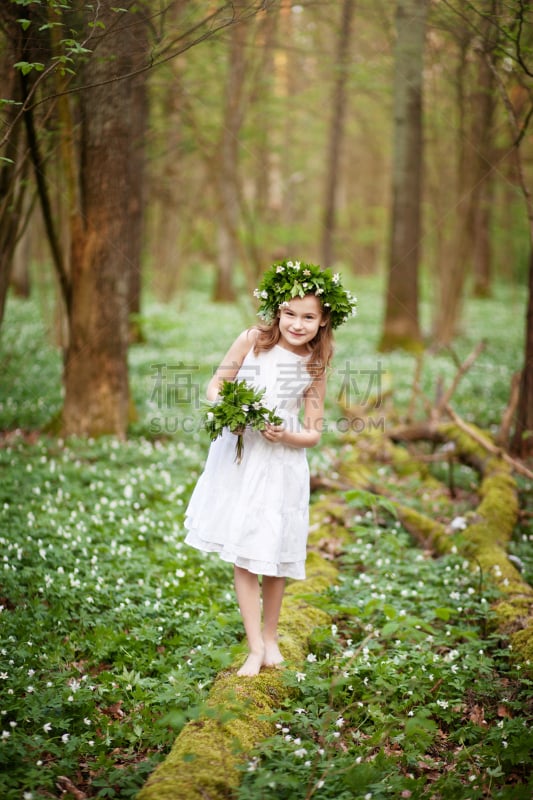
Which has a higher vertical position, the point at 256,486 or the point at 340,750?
the point at 256,486

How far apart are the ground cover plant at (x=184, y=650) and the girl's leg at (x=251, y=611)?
18 centimetres

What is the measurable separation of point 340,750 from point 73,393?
5.82m

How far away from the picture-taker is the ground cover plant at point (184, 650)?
317cm

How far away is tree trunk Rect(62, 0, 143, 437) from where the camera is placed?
7.71 meters

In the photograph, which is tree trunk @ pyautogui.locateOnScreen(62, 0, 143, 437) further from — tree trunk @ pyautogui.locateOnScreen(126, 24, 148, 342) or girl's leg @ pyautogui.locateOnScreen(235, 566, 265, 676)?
girl's leg @ pyautogui.locateOnScreen(235, 566, 265, 676)

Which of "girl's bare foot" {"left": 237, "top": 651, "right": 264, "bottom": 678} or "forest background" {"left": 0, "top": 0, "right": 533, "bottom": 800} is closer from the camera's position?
"forest background" {"left": 0, "top": 0, "right": 533, "bottom": 800}

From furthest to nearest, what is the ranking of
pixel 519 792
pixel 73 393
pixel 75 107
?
pixel 73 393 < pixel 75 107 < pixel 519 792

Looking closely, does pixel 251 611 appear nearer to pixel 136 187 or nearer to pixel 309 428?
pixel 309 428

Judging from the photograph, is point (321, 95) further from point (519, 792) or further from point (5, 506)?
point (519, 792)

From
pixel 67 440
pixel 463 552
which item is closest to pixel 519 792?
pixel 463 552

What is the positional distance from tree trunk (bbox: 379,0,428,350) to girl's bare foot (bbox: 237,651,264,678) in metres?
11.6

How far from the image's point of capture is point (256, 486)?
3816 millimetres

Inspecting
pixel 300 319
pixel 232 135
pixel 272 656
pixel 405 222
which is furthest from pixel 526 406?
pixel 232 135

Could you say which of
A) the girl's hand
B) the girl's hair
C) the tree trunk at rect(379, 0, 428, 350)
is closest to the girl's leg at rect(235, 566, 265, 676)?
the girl's hand
